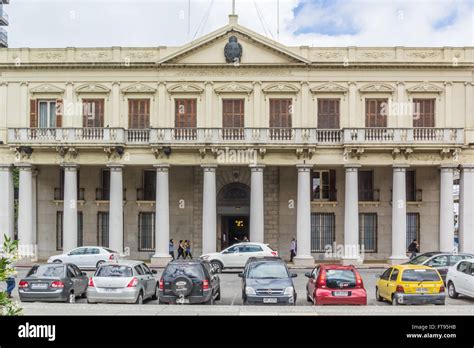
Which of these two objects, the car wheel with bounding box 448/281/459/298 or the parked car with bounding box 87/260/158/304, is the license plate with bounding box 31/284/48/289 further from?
the car wheel with bounding box 448/281/459/298

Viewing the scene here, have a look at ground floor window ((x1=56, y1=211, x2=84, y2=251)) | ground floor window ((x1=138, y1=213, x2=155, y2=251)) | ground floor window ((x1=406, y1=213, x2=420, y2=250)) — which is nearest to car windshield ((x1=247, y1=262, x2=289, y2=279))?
ground floor window ((x1=138, y1=213, x2=155, y2=251))

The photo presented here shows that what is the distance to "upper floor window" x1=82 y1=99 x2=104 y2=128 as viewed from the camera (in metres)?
44.4

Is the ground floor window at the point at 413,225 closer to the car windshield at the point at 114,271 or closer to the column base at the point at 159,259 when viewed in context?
the column base at the point at 159,259

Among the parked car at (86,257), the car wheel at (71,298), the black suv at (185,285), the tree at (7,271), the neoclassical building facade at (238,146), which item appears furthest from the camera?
the neoclassical building facade at (238,146)

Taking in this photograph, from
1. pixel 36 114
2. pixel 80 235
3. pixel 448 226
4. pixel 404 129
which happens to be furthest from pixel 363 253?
pixel 36 114

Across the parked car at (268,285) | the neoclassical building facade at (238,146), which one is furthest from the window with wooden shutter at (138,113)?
the parked car at (268,285)

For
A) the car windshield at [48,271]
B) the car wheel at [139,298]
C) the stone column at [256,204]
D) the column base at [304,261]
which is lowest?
the column base at [304,261]

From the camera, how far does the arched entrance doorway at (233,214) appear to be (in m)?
45.9

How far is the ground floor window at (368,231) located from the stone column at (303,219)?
4.74 m

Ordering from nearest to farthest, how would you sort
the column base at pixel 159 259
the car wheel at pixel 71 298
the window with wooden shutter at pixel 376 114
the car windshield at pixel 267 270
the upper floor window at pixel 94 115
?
the car windshield at pixel 267 270 < the car wheel at pixel 71 298 < the column base at pixel 159 259 < the window with wooden shutter at pixel 376 114 < the upper floor window at pixel 94 115

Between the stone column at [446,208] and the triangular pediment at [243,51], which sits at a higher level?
the triangular pediment at [243,51]

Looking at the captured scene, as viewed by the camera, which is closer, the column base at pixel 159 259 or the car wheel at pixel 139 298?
the car wheel at pixel 139 298

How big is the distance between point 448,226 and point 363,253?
600cm

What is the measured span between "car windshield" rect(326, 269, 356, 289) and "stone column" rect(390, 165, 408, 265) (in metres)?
19.8
